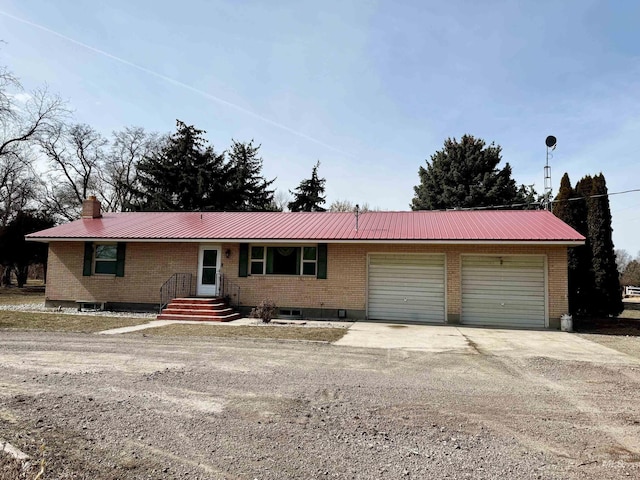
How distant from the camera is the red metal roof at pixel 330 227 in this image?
14359 millimetres

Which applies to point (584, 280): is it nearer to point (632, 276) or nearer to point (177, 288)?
point (177, 288)

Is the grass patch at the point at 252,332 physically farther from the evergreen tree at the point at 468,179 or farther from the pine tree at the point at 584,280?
the evergreen tree at the point at 468,179

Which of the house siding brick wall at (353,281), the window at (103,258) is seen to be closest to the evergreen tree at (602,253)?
the house siding brick wall at (353,281)

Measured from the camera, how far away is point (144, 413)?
15.0ft

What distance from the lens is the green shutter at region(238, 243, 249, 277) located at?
52.0 feet

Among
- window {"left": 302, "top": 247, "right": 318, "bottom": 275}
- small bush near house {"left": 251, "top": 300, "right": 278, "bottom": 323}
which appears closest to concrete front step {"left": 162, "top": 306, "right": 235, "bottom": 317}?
small bush near house {"left": 251, "top": 300, "right": 278, "bottom": 323}

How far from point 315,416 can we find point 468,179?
29626 millimetres

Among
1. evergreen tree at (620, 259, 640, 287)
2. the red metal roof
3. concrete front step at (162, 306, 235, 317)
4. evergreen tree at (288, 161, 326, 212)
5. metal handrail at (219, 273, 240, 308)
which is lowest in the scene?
concrete front step at (162, 306, 235, 317)

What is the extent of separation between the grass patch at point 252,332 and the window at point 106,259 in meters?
5.92

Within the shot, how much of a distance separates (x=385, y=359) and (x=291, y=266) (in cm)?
811

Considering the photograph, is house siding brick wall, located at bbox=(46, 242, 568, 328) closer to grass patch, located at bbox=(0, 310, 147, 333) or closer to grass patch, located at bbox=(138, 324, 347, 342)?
grass patch, located at bbox=(0, 310, 147, 333)

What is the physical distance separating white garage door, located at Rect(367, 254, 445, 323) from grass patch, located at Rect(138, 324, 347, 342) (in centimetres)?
331

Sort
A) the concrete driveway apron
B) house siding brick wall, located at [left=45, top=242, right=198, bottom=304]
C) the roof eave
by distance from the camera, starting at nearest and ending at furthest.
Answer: the concrete driveway apron → the roof eave → house siding brick wall, located at [left=45, top=242, right=198, bottom=304]

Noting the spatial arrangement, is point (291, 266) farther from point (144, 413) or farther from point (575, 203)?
point (575, 203)
